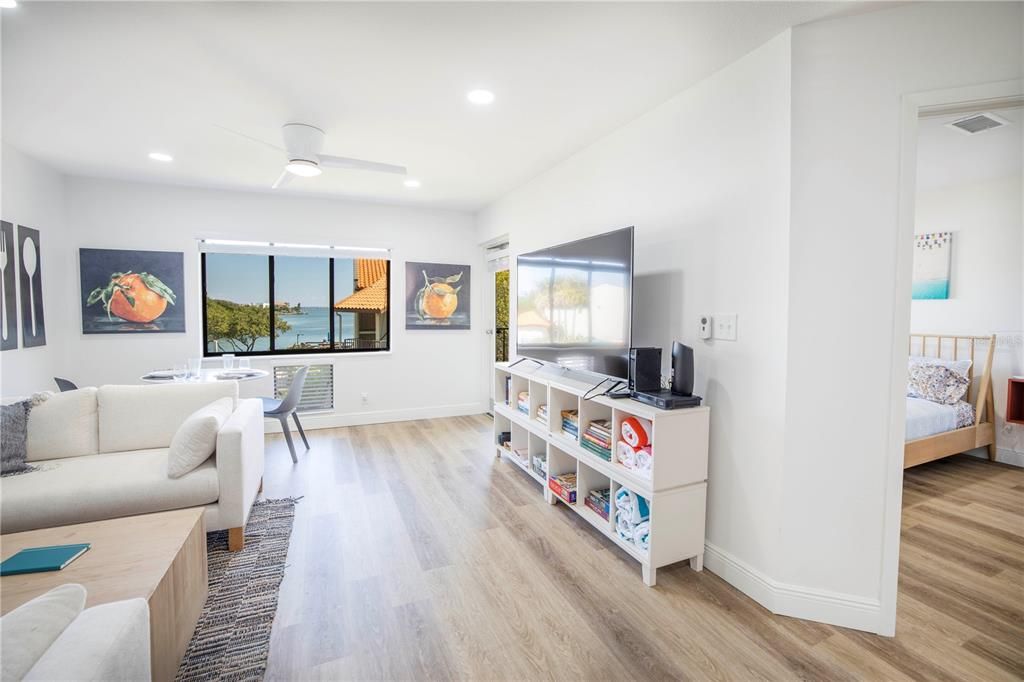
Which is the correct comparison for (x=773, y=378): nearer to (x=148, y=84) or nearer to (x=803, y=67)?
(x=803, y=67)

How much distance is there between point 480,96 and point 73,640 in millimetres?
2590

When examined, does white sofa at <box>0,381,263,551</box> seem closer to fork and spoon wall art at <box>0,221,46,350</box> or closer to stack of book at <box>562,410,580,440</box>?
fork and spoon wall art at <box>0,221,46,350</box>

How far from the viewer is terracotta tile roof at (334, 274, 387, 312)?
17.2 ft

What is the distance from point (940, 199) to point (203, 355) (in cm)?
729

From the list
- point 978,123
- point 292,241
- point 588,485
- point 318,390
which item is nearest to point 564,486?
point 588,485

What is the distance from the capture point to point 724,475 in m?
2.23

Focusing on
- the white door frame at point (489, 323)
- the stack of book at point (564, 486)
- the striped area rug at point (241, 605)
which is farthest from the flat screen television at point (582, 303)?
the striped area rug at point (241, 605)

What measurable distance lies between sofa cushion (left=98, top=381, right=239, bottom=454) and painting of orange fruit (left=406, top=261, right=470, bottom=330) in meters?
2.69

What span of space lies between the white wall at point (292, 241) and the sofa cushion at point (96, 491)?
224 centimetres

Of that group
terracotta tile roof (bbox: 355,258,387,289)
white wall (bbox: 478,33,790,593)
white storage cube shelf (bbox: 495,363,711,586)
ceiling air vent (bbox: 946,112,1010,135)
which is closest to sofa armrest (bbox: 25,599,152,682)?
white storage cube shelf (bbox: 495,363,711,586)

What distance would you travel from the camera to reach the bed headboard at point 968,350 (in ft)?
12.7

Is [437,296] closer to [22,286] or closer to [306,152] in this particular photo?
[306,152]

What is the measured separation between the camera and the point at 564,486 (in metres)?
2.89

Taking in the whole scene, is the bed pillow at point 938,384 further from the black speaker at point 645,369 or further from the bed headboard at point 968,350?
the black speaker at point 645,369
